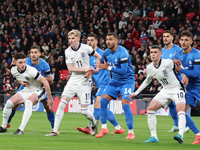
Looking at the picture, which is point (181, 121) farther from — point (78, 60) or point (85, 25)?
point (85, 25)

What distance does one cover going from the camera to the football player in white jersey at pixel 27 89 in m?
8.73

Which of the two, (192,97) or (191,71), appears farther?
(192,97)

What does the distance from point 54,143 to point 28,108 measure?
5.64 ft

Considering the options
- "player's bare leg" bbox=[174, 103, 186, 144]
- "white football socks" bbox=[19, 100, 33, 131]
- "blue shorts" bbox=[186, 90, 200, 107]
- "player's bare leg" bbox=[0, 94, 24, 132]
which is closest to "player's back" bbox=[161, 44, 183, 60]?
"blue shorts" bbox=[186, 90, 200, 107]

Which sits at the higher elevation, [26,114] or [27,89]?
[27,89]

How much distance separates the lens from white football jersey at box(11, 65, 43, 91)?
880cm

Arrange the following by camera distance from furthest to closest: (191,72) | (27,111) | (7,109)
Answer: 1. (7,109)
2. (27,111)
3. (191,72)

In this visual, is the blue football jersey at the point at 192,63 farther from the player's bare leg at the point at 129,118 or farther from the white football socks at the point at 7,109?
the white football socks at the point at 7,109

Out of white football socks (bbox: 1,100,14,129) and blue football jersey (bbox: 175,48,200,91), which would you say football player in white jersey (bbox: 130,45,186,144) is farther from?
white football socks (bbox: 1,100,14,129)

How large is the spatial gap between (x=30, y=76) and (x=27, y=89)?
0.42 m

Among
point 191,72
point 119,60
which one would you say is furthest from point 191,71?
point 119,60

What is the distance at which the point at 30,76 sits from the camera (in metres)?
8.87

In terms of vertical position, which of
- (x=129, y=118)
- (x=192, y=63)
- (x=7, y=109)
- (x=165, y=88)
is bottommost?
(x=129, y=118)

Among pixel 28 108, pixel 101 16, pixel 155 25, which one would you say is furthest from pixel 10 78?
pixel 28 108
